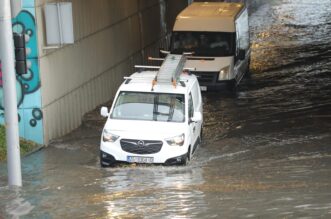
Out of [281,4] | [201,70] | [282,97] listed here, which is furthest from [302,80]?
[281,4]

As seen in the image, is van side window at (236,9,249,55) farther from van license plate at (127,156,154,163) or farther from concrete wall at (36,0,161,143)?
van license plate at (127,156,154,163)

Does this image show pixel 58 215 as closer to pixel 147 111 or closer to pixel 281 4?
pixel 147 111

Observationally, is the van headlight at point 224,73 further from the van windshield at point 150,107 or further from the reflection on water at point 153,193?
the reflection on water at point 153,193

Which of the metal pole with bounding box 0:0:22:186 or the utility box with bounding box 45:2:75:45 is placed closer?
the metal pole with bounding box 0:0:22:186

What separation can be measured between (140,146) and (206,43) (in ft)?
34.5

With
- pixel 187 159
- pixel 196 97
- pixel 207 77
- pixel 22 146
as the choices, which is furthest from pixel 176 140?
pixel 207 77

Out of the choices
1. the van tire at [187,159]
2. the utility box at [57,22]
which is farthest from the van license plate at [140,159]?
the utility box at [57,22]

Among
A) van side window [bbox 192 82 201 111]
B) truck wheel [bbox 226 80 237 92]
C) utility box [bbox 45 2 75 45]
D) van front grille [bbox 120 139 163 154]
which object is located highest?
utility box [bbox 45 2 75 45]

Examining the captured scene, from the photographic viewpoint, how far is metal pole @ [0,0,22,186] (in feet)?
41.3

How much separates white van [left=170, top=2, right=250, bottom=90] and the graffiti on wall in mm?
7540

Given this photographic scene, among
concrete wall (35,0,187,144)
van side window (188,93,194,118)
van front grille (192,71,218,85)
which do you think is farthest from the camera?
van front grille (192,71,218,85)

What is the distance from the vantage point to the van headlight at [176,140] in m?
15.1

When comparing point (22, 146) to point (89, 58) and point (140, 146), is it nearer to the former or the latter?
point (140, 146)

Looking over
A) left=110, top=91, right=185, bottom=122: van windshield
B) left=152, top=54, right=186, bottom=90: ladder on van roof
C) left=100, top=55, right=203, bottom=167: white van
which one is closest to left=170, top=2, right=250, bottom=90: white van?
left=152, top=54, right=186, bottom=90: ladder on van roof
